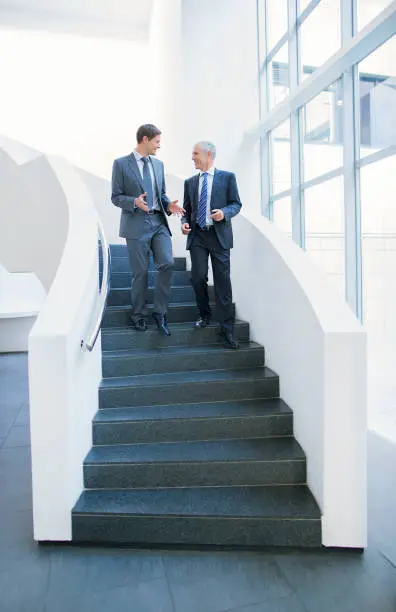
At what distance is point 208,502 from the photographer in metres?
2.57

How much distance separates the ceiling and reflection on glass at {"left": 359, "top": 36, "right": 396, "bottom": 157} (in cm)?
701

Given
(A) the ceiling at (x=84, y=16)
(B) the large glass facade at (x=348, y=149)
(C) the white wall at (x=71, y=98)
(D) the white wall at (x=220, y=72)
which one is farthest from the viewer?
(A) the ceiling at (x=84, y=16)

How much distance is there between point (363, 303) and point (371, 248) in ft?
2.08

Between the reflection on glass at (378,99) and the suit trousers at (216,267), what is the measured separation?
2388mm

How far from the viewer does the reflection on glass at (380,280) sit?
4.76m

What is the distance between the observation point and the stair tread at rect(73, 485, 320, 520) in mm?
2459

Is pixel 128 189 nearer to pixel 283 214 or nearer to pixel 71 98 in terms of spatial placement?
pixel 283 214

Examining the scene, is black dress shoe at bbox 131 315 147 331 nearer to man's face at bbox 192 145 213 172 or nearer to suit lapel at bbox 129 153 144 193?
suit lapel at bbox 129 153 144 193

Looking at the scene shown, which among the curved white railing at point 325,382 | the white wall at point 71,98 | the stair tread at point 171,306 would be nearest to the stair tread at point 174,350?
the curved white railing at point 325,382

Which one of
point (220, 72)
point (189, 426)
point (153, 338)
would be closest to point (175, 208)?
point (153, 338)

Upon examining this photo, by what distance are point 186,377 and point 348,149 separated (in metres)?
3.49

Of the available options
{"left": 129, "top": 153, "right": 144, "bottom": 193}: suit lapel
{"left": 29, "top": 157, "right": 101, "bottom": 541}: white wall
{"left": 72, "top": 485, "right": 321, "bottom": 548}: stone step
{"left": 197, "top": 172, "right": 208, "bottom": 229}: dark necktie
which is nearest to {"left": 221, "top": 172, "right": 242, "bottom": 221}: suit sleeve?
{"left": 197, "top": 172, "right": 208, "bottom": 229}: dark necktie

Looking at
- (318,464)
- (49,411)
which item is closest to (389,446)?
(318,464)

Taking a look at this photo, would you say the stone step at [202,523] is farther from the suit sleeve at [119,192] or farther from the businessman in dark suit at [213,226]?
the suit sleeve at [119,192]
